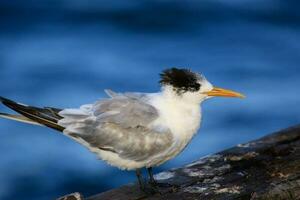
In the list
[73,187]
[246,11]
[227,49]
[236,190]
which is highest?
[246,11]

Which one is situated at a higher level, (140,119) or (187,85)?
(187,85)

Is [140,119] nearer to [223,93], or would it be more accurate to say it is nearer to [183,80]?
[183,80]

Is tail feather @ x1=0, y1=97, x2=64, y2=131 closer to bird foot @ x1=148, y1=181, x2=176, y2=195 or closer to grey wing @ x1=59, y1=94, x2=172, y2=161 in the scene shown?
grey wing @ x1=59, y1=94, x2=172, y2=161

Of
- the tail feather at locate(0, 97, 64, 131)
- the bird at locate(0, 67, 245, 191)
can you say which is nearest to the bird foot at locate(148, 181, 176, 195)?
A: the bird at locate(0, 67, 245, 191)

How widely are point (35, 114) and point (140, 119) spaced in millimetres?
575

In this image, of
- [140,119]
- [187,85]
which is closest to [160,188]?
[140,119]

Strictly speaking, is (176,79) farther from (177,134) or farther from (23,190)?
(23,190)

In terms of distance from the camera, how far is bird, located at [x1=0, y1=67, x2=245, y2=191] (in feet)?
13.7

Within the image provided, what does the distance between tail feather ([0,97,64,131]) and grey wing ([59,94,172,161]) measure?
42 mm

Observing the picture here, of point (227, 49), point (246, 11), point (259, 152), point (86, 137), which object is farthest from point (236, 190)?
point (246, 11)

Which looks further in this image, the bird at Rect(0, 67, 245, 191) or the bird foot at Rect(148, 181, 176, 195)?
the bird at Rect(0, 67, 245, 191)

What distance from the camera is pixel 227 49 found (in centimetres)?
1013

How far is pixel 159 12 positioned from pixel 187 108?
7.11m

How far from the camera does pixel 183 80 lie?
423cm
